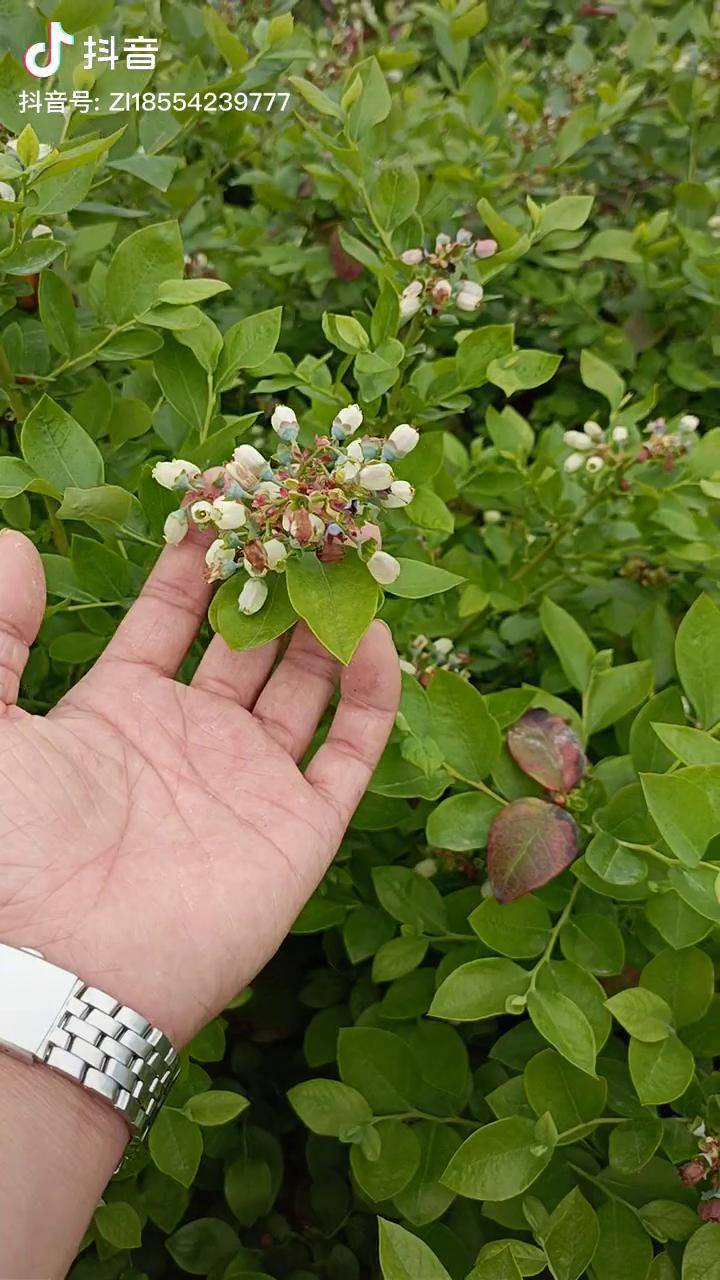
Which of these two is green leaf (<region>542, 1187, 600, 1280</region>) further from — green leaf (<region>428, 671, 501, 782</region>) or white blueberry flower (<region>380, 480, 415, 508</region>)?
white blueberry flower (<region>380, 480, 415, 508</region>)

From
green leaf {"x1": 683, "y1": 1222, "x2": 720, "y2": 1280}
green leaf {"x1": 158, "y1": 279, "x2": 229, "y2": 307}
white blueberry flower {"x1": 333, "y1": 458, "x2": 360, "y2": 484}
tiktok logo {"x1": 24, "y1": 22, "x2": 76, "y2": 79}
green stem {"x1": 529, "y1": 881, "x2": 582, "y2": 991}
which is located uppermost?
tiktok logo {"x1": 24, "y1": 22, "x2": 76, "y2": 79}

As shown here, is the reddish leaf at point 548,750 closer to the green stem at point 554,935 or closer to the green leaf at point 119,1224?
the green stem at point 554,935

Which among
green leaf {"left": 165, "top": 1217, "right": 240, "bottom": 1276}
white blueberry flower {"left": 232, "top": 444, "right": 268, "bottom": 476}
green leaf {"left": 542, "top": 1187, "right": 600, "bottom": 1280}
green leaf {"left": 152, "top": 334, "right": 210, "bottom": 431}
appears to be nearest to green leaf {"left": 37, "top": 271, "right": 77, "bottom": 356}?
Answer: green leaf {"left": 152, "top": 334, "right": 210, "bottom": 431}

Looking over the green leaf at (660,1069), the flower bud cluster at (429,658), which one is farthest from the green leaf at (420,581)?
the green leaf at (660,1069)

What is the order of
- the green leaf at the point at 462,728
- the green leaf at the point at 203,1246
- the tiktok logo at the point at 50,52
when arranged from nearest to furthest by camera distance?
the green leaf at the point at 462,728 < the tiktok logo at the point at 50,52 < the green leaf at the point at 203,1246

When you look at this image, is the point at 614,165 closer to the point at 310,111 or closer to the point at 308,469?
the point at 310,111

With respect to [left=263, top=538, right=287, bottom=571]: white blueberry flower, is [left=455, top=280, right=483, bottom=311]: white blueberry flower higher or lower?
higher

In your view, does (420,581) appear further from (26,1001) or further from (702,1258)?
(702,1258)

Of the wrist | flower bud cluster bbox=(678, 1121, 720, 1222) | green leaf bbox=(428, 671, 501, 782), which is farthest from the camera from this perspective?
green leaf bbox=(428, 671, 501, 782)
